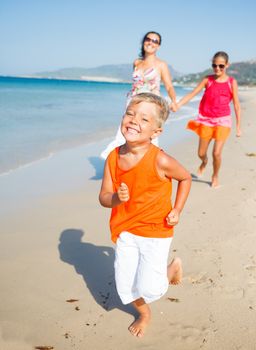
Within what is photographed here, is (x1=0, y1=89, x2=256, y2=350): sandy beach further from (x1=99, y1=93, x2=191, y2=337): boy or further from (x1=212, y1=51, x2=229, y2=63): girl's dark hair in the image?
(x1=212, y1=51, x2=229, y2=63): girl's dark hair

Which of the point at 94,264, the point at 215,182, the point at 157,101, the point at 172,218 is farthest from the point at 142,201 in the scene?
the point at 215,182

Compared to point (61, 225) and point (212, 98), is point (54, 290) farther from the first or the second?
point (212, 98)

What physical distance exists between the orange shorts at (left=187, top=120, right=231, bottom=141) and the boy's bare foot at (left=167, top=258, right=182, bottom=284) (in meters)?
3.20

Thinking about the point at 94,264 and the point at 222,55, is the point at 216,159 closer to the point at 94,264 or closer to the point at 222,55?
the point at 222,55

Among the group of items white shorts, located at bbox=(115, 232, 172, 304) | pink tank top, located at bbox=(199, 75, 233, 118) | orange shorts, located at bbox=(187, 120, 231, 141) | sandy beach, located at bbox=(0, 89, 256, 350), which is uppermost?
pink tank top, located at bbox=(199, 75, 233, 118)

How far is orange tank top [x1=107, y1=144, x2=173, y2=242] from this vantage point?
7.79 feet

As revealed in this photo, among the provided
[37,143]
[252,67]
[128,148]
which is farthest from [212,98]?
[252,67]

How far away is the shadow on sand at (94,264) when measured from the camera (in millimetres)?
2904

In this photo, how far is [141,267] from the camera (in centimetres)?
247

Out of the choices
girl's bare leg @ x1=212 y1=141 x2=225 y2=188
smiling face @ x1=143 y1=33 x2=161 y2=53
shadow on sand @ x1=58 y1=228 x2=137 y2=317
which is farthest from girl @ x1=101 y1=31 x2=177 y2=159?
shadow on sand @ x1=58 y1=228 x2=137 y2=317

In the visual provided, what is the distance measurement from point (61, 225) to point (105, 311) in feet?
5.18

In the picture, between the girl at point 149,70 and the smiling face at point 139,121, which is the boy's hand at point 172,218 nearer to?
the smiling face at point 139,121

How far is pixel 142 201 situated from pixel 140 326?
84cm

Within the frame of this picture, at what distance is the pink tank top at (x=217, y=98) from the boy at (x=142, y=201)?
11.3 feet
